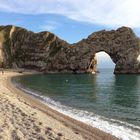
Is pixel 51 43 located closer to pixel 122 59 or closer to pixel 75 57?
pixel 75 57

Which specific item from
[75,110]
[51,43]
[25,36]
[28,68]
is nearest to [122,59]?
[51,43]

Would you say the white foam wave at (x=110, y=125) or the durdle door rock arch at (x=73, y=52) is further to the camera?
the durdle door rock arch at (x=73, y=52)

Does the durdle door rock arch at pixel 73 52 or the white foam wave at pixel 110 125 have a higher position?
the durdle door rock arch at pixel 73 52

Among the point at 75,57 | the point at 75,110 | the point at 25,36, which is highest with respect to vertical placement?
the point at 25,36

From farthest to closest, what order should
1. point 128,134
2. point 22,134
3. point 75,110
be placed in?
point 75,110
point 128,134
point 22,134

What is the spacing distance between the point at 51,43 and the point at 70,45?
14255 millimetres

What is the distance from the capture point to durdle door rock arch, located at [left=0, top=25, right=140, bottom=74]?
143500mm

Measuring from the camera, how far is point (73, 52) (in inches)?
6048

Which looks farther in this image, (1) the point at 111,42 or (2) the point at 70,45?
(2) the point at 70,45

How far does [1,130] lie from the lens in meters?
17.0

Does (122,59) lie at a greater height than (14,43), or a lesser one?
lesser

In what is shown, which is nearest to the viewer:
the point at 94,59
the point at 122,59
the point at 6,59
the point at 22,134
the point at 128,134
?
the point at 22,134

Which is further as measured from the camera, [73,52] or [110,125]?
[73,52]

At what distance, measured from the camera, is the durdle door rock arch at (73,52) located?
14350 centimetres
